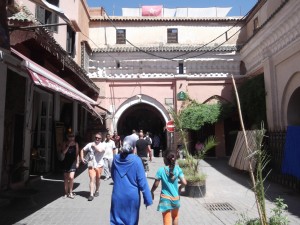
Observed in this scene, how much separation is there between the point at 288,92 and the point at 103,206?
27.4 ft

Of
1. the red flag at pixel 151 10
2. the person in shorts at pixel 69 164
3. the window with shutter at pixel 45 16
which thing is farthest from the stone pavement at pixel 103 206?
the red flag at pixel 151 10

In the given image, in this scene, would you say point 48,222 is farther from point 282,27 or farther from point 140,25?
point 140,25

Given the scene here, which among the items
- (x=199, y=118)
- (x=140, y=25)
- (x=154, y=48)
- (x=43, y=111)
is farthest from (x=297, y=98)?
(x=140, y=25)

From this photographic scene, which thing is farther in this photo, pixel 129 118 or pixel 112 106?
pixel 129 118

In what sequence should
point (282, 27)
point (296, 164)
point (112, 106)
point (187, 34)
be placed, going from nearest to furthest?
point (296, 164) < point (282, 27) < point (112, 106) < point (187, 34)

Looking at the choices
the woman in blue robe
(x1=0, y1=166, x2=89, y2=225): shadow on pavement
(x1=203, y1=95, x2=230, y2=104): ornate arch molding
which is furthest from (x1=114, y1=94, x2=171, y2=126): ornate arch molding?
the woman in blue robe

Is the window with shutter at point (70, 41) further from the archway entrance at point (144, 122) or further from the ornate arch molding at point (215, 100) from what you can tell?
the ornate arch molding at point (215, 100)

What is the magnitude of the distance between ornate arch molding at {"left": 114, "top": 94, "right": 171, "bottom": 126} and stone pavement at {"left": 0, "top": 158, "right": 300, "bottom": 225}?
7.23m

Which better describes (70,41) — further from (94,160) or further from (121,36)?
(94,160)

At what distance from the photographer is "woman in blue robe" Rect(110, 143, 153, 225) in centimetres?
417

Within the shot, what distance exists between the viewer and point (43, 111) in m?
11.9

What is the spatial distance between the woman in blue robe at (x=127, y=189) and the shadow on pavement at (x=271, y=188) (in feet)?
14.6

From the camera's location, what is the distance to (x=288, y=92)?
1198cm

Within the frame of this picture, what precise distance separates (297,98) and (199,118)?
5306 mm
